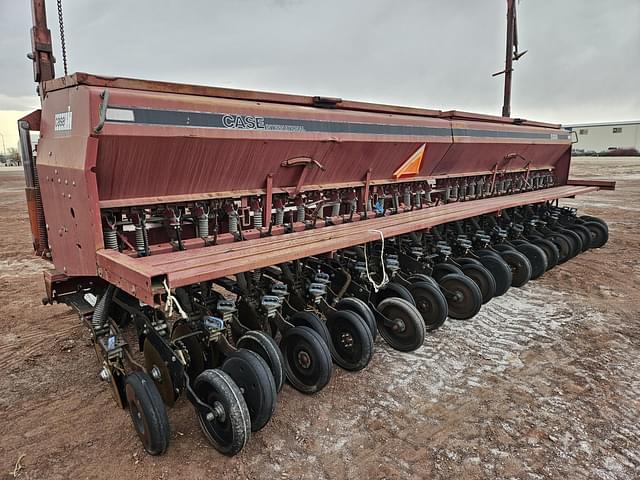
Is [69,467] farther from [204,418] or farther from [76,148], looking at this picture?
[76,148]

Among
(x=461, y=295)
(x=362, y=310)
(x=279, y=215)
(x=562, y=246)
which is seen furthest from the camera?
(x=562, y=246)

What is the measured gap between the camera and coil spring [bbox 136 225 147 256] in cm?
287

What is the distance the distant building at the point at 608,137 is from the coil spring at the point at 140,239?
4936 centimetres

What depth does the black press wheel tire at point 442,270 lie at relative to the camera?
4.53m

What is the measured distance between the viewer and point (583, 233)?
7074 millimetres

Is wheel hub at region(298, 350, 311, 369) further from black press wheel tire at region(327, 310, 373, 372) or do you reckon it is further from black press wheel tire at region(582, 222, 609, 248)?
black press wheel tire at region(582, 222, 609, 248)

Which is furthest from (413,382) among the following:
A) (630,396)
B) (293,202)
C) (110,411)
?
(110,411)

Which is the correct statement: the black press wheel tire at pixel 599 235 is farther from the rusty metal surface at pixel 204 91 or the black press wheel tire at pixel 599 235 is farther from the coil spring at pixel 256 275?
the coil spring at pixel 256 275

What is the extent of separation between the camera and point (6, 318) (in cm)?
447

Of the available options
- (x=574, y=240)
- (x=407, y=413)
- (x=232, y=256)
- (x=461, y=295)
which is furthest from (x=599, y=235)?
(x=232, y=256)

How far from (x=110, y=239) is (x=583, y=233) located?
22.5ft

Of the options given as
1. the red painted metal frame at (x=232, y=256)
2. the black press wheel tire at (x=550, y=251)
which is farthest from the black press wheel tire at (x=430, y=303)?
the black press wheel tire at (x=550, y=251)

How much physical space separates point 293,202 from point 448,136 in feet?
6.69

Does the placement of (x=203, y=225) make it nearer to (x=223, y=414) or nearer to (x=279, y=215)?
(x=279, y=215)
